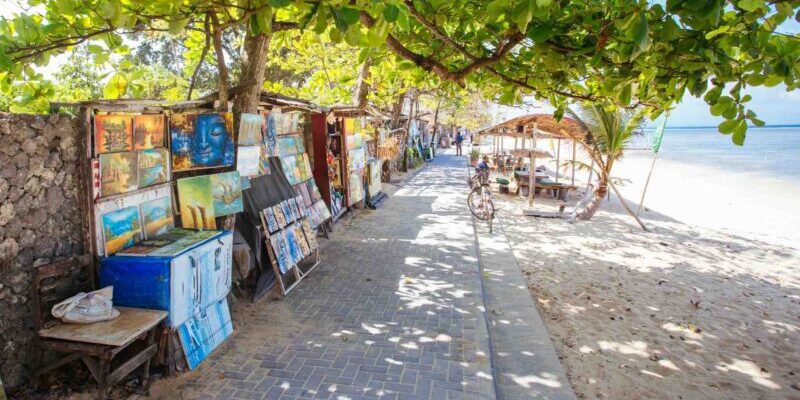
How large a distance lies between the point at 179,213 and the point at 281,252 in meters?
1.53

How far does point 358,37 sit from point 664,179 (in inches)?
1166

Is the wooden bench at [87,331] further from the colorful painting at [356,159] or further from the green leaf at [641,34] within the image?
the colorful painting at [356,159]

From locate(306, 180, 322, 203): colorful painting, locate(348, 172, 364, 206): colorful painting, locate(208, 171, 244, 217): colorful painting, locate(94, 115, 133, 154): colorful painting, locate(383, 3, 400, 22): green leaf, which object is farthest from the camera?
locate(348, 172, 364, 206): colorful painting

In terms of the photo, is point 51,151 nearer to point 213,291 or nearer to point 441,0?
point 213,291

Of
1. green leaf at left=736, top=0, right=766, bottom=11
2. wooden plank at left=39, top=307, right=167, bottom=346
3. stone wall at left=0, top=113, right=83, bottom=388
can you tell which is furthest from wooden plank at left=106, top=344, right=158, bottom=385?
green leaf at left=736, top=0, right=766, bottom=11

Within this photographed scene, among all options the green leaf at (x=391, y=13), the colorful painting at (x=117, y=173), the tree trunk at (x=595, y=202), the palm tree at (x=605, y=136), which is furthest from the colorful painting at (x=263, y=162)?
the tree trunk at (x=595, y=202)

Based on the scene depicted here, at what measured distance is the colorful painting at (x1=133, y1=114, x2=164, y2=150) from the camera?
427cm

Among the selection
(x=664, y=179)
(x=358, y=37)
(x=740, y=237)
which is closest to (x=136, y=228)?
(x=358, y=37)

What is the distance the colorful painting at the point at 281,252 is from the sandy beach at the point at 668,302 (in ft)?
11.8

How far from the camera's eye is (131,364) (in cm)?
353

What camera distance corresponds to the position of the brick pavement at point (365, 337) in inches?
150

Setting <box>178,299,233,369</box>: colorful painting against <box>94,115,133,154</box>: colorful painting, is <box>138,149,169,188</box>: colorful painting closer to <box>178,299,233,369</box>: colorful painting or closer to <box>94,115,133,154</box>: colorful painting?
<box>94,115,133,154</box>: colorful painting

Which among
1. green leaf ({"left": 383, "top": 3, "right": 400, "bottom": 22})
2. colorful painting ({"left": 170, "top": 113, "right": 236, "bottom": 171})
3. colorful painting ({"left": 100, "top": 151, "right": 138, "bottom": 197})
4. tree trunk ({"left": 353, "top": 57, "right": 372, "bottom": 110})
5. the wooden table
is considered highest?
tree trunk ({"left": 353, "top": 57, "right": 372, "bottom": 110})

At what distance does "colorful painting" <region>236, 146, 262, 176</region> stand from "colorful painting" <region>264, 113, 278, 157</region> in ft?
2.12
